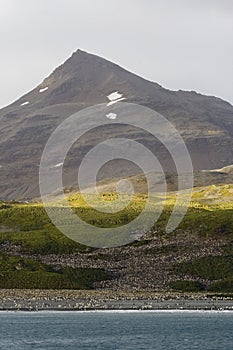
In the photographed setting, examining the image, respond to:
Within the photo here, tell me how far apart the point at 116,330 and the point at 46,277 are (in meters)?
66.2

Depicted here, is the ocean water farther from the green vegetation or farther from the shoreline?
the green vegetation

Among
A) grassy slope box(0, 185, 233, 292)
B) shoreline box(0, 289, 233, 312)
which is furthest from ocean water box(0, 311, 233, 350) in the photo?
grassy slope box(0, 185, 233, 292)

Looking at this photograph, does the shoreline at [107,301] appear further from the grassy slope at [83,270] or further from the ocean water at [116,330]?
the grassy slope at [83,270]

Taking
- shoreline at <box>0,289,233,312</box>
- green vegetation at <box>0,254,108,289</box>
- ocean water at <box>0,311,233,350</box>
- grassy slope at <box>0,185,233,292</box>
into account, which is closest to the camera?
ocean water at <box>0,311,233,350</box>

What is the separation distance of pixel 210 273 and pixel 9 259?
4603 centimetres

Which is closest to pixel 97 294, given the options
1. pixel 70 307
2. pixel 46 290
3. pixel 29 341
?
pixel 46 290

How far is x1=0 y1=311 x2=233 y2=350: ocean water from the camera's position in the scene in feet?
281

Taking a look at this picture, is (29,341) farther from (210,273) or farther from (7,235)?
(7,235)

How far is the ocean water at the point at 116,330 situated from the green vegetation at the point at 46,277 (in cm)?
3761

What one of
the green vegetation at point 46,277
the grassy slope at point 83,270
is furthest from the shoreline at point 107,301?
the grassy slope at point 83,270

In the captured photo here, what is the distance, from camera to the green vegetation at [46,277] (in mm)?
161250

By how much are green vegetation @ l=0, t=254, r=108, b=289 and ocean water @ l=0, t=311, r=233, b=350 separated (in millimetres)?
37611

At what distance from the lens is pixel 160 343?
87.0m

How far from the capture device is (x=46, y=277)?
539 ft
